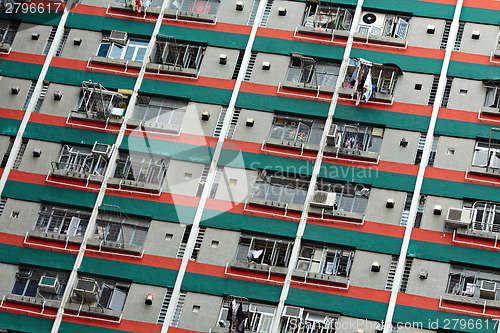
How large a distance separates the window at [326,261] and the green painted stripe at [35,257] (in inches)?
587

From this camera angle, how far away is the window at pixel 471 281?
69938 millimetres

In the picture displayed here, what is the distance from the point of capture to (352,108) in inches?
2987

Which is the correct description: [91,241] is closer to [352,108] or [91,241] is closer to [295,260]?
[295,260]

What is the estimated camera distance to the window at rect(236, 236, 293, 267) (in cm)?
7225

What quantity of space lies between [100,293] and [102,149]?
→ 9810 mm

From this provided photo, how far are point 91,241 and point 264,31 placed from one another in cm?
1895

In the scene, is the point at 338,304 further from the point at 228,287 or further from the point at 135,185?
the point at 135,185

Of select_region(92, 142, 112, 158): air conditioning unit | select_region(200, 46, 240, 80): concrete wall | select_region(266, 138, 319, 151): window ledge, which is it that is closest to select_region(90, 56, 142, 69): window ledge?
select_region(200, 46, 240, 80): concrete wall

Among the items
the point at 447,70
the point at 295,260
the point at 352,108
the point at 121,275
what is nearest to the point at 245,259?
the point at 295,260

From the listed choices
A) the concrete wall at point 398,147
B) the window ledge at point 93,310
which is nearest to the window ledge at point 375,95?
the concrete wall at point 398,147

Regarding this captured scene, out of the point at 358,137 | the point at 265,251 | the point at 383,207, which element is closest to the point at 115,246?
the point at 265,251

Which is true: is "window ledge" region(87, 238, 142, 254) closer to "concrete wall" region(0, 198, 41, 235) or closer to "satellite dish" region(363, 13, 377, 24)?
"concrete wall" region(0, 198, 41, 235)

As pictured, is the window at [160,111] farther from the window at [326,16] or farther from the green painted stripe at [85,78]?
the window at [326,16]

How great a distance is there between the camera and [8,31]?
8100 cm
